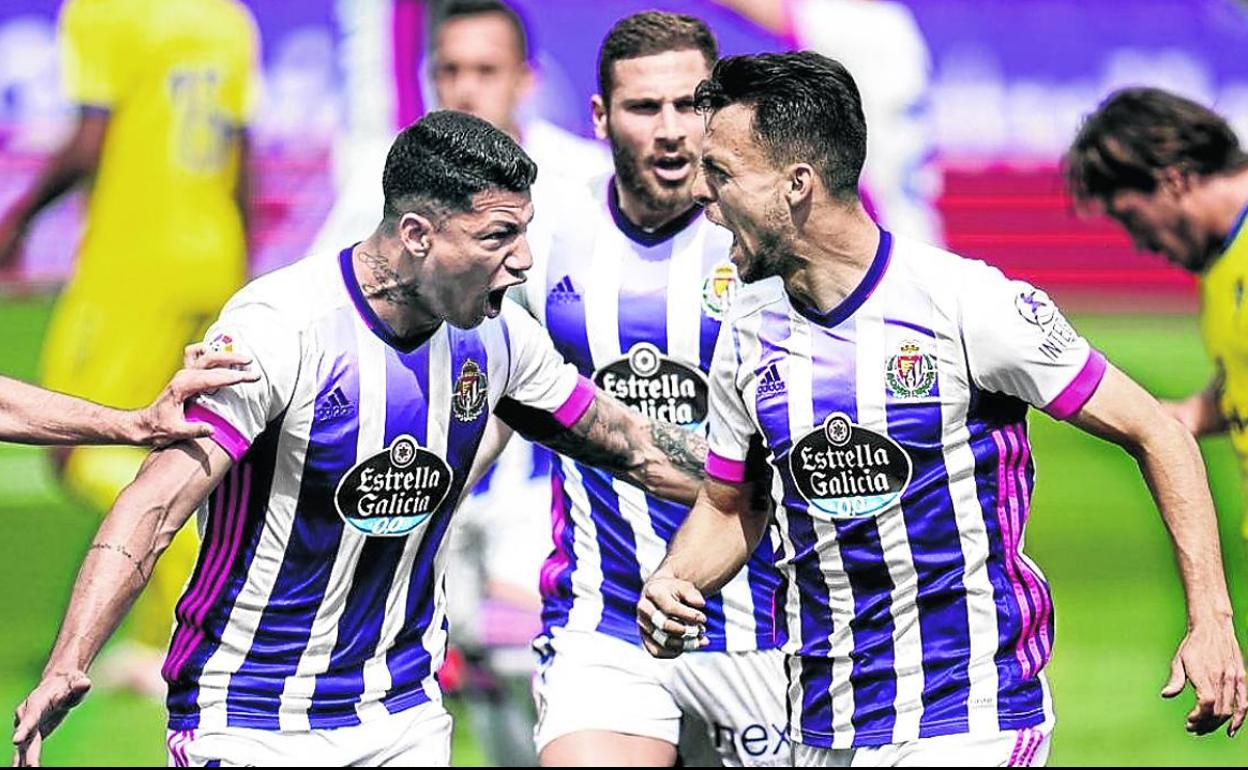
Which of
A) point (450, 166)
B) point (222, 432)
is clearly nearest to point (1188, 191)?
point (450, 166)

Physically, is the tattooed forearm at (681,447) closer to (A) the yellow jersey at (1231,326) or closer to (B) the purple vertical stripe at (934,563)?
(B) the purple vertical stripe at (934,563)

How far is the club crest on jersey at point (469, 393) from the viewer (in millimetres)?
4383

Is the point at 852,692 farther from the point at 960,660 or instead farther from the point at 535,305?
the point at 535,305

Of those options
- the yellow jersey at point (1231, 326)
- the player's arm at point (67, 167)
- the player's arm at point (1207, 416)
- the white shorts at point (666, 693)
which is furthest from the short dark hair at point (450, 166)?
the player's arm at point (67, 167)

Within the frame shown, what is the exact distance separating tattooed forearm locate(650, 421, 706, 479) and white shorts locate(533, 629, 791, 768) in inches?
24.7

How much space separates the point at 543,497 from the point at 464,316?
11.6 ft

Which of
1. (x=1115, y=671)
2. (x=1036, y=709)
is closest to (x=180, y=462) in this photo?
(x=1036, y=709)

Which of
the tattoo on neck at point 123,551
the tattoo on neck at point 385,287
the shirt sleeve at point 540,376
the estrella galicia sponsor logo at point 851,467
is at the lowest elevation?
the tattoo on neck at point 123,551

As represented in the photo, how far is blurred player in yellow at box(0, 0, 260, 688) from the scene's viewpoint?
8141mm

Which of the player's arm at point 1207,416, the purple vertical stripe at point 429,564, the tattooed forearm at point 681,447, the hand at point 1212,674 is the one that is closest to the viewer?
the hand at point 1212,674

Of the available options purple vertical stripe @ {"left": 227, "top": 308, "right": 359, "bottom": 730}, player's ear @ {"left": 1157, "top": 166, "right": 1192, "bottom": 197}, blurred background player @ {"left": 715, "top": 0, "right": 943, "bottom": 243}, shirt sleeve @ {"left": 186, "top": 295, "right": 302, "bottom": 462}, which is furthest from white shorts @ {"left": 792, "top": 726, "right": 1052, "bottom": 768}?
blurred background player @ {"left": 715, "top": 0, "right": 943, "bottom": 243}

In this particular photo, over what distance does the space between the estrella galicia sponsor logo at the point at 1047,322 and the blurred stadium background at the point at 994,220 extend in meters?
3.80

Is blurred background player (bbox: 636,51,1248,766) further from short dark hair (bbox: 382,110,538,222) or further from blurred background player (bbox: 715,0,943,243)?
blurred background player (bbox: 715,0,943,243)

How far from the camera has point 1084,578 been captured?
882 centimetres
